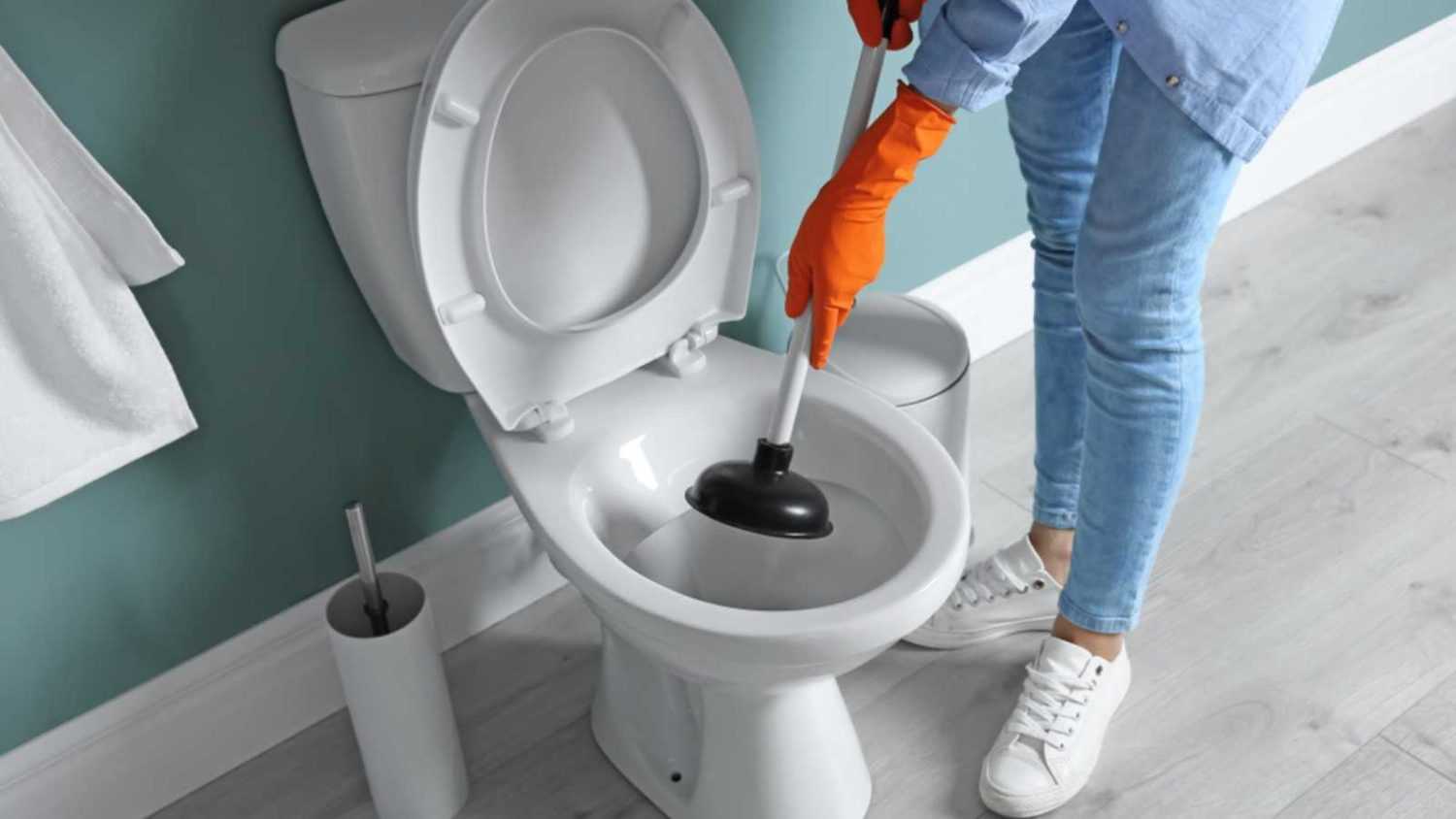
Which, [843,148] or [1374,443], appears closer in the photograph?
[843,148]

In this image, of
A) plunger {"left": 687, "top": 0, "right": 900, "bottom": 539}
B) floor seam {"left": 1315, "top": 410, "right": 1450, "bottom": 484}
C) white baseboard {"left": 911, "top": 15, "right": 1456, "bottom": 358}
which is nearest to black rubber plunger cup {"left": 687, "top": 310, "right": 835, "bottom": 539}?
plunger {"left": 687, "top": 0, "right": 900, "bottom": 539}

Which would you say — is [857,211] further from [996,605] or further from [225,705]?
[225,705]

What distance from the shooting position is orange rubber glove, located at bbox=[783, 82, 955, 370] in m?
1.23

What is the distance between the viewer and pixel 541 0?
50.6 inches

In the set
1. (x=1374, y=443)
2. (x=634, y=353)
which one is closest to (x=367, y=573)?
(x=634, y=353)

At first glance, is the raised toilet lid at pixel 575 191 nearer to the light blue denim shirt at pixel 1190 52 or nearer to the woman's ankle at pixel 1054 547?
the light blue denim shirt at pixel 1190 52

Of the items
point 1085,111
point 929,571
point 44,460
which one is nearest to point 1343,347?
point 1085,111

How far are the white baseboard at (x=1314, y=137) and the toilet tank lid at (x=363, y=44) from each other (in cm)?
99

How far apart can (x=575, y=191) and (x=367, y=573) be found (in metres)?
0.40

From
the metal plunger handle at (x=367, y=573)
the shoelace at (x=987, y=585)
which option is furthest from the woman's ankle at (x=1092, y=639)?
the metal plunger handle at (x=367, y=573)

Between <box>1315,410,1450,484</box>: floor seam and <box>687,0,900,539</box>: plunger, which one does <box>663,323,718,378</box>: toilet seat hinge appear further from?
<box>1315,410,1450,484</box>: floor seam

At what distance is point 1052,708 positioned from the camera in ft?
5.17

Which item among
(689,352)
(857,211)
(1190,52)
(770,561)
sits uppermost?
(1190,52)

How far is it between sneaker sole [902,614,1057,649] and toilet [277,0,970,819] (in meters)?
0.22
